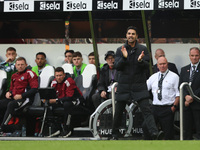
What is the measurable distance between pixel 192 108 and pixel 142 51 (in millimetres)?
1618

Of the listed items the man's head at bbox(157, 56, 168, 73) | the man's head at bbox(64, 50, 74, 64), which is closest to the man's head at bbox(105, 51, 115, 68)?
the man's head at bbox(157, 56, 168, 73)

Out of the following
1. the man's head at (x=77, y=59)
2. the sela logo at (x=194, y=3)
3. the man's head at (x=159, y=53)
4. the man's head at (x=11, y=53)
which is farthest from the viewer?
the man's head at (x=11, y=53)

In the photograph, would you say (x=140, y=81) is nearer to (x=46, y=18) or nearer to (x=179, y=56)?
(x=179, y=56)

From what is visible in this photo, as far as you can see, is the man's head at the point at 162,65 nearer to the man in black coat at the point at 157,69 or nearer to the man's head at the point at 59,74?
the man in black coat at the point at 157,69

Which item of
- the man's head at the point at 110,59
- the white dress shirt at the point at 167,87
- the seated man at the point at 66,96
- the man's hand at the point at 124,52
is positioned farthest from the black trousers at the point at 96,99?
the man's hand at the point at 124,52

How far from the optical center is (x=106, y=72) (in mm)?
9797

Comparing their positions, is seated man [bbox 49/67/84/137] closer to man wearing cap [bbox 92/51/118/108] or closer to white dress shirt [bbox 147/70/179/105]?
man wearing cap [bbox 92/51/118/108]

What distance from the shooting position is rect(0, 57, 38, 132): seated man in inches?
396

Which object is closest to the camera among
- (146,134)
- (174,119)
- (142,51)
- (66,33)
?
(142,51)

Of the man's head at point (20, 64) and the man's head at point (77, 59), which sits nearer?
the man's head at point (20, 64)

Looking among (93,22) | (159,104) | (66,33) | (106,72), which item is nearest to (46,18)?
(66,33)

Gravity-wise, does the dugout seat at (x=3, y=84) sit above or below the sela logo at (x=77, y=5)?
below

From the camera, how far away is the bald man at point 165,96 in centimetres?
912

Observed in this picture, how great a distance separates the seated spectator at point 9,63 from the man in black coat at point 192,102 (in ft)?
11.8
